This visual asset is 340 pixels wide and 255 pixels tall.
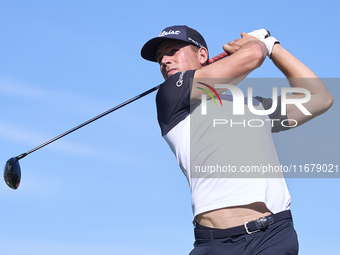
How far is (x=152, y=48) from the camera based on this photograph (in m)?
5.17

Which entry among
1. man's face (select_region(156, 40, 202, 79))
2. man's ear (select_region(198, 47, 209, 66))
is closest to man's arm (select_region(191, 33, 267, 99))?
man's face (select_region(156, 40, 202, 79))

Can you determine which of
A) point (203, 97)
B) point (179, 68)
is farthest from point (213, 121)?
point (179, 68)

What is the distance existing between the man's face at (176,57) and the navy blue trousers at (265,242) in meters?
1.87

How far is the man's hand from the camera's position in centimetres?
470

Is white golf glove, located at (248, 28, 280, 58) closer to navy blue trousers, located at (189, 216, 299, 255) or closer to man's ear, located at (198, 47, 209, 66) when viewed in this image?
man's ear, located at (198, 47, 209, 66)

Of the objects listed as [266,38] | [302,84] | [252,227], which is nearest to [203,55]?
[266,38]

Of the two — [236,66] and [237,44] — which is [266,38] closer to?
[237,44]

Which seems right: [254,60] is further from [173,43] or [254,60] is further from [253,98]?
[173,43]

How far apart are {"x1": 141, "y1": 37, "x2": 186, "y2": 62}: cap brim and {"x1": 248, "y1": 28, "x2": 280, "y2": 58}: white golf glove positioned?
2.92 feet

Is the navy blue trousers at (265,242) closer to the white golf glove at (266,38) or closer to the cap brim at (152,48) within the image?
the white golf glove at (266,38)

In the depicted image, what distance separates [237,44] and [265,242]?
77.0 inches

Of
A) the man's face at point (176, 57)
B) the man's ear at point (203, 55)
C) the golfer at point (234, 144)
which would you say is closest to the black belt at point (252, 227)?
the golfer at point (234, 144)

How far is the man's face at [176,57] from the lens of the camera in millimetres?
4918

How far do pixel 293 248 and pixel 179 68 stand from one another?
2094mm
